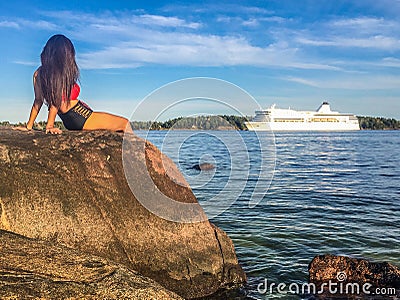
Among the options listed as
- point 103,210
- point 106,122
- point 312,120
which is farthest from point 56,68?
point 312,120

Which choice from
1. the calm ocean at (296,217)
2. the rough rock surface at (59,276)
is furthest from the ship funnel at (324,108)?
the rough rock surface at (59,276)

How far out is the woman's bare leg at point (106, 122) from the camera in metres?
7.00

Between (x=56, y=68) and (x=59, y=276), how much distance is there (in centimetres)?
392

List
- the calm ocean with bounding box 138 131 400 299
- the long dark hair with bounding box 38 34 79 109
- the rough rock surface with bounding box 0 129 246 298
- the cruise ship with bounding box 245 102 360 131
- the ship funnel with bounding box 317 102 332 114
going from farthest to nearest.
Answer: the ship funnel with bounding box 317 102 332 114 < the cruise ship with bounding box 245 102 360 131 < the calm ocean with bounding box 138 131 400 299 < the long dark hair with bounding box 38 34 79 109 < the rough rock surface with bounding box 0 129 246 298

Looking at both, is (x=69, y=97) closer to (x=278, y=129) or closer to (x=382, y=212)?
(x=382, y=212)

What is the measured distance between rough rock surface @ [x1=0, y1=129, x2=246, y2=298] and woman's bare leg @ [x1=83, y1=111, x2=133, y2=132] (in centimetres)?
43

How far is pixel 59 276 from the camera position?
3.88m

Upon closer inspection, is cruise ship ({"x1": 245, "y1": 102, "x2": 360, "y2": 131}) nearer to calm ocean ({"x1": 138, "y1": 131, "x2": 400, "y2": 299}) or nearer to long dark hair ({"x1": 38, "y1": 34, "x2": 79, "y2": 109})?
calm ocean ({"x1": 138, "y1": 131, "x2": 400, "y2": 299})

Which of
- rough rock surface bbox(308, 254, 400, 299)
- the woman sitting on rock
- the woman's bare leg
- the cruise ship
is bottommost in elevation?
rough rock surface bbox(308, 254, 400, 299)

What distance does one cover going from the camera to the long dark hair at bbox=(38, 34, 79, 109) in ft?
22.1

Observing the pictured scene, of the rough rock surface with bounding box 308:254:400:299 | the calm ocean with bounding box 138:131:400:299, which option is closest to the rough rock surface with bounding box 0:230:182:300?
the calm ocean with bounding box 138:131:400:299

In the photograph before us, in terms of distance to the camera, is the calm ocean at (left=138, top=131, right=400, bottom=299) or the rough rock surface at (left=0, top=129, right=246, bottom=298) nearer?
the rough rock surface at (left=0, top=129, right=246, bottom=298)

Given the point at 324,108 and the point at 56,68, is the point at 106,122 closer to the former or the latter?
the point at 56,68

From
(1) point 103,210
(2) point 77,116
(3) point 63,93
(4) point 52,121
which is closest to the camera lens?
(1) point 103,210
